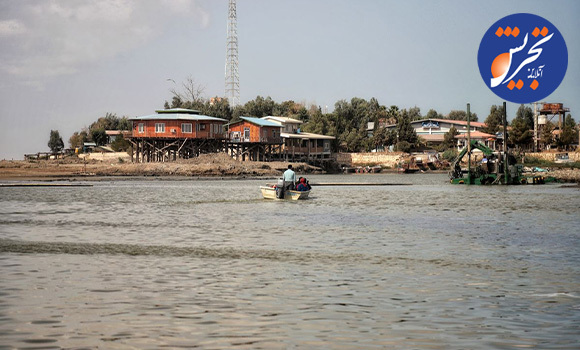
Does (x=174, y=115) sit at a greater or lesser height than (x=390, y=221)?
greater

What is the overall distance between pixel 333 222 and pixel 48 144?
137905 millimetres

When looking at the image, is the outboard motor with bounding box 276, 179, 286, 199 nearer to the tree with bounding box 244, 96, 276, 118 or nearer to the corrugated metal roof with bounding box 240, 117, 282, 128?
the corrugated metal roof with bounding box 240, 117, 282, 128

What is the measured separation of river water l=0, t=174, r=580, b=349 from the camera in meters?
10.6

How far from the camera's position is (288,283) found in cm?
1524

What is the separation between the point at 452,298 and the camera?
13.6 metres

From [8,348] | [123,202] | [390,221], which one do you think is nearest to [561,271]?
[8,348]

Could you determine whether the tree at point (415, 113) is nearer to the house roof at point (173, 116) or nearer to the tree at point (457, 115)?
the tree at point (457, 115)

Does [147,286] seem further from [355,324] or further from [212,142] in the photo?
[212,142]

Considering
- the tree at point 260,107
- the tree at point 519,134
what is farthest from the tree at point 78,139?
the tree at point 519,134

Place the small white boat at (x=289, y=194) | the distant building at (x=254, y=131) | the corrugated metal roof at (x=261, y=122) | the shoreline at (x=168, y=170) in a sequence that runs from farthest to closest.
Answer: the distant building at (x=254, y=131)
the corrugated metal roof at (x=261, y=122)
the shoreline at (x=168, y=170)
the small white boat at (x=289, y=194)

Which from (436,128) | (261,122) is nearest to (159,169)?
(261,122)

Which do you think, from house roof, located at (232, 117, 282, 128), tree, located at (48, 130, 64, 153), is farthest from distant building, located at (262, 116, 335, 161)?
tree, located at (48, 130, 64, 153)

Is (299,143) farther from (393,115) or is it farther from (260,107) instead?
(393,115)

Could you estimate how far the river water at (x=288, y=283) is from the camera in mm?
10594
